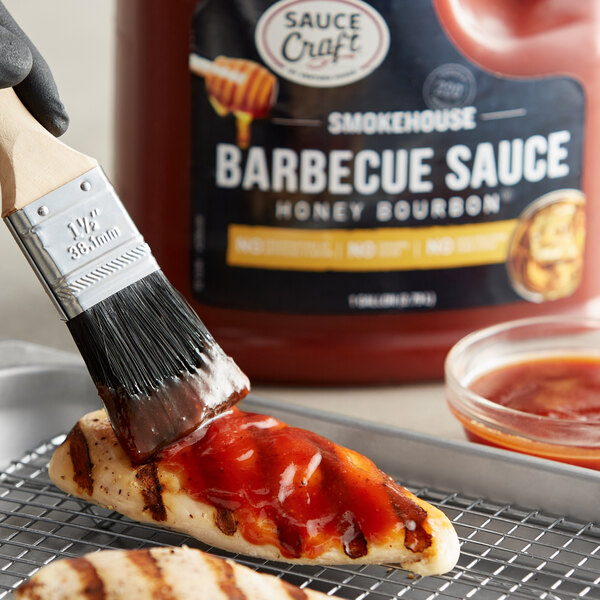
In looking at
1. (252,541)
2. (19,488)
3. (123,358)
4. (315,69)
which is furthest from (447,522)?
(315,69)

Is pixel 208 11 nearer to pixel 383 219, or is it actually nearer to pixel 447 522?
pixel 383 219

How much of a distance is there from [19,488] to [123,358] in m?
0.20

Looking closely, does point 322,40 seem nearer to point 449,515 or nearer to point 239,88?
point 239,88

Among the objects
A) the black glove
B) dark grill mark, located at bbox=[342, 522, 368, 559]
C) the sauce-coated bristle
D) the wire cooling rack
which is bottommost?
the wire cooling rack

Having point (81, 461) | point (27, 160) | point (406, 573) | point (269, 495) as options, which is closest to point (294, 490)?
point (269, 495)

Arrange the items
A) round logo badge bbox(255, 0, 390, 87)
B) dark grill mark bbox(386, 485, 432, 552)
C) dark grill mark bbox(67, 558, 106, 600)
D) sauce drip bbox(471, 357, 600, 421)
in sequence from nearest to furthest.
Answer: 1. dark grill mark bbox(67, 558, 106, 600)
2. dark grill mark bbox(386, 485, 432, 552)
3. sauce drip bbox(471, 357, 600, 421)
4. round logo badge bbox(255, 0, 390, 87)

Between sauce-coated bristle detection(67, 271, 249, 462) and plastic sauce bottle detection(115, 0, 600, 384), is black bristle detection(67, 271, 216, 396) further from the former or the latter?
plastic sauce bottle detection(115, 0, 600, 384)

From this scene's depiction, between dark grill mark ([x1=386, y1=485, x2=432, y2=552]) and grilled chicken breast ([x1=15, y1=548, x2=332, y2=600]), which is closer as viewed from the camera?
grilled chicken breast ([x1=15, y1=548, x2=332, y2=600])

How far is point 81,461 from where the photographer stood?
4.21 ft

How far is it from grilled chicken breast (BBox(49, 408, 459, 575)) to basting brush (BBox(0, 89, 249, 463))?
3 cm

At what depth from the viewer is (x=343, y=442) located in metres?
1.40

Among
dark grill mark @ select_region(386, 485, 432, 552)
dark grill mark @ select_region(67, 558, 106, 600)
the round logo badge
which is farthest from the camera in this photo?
the round logo badge

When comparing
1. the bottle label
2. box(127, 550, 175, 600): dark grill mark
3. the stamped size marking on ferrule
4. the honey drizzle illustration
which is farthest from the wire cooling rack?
the honey drizzle illustration

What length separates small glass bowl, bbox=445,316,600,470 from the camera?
1.35 meters
